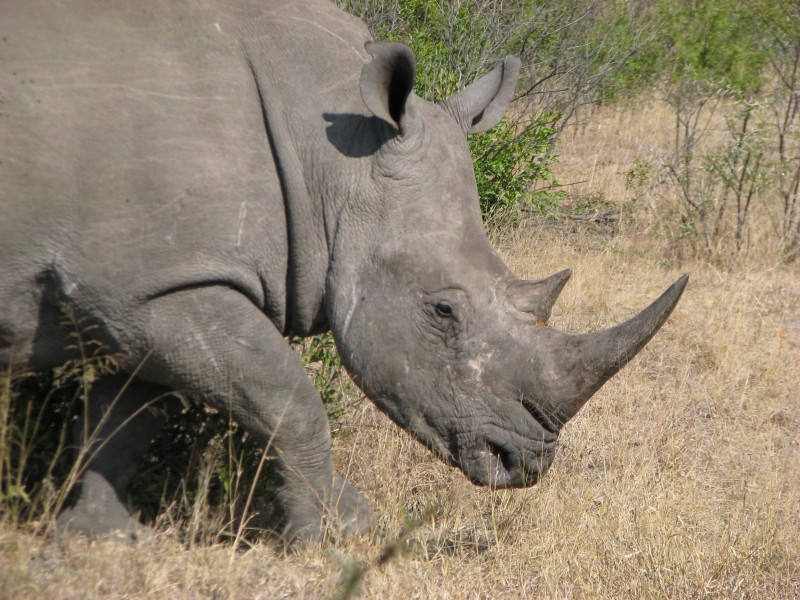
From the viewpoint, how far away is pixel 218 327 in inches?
151

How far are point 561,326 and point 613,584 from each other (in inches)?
140

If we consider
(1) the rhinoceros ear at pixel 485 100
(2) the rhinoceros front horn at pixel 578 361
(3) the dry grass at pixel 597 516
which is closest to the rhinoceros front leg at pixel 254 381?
(3) the dry grass at pixel 597 516

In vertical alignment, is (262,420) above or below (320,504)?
above

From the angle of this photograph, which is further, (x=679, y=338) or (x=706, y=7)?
(x=706, y=7)

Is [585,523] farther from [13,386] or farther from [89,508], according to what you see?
[13,386]

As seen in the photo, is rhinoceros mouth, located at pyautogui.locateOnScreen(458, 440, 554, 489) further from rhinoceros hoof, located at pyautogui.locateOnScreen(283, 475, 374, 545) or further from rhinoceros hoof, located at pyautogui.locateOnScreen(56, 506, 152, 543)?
rhinoceros hoof, located at pyautogui.locateOnScreen(56, 506, 152, 543)

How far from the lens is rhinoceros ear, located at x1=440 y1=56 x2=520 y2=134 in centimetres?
477

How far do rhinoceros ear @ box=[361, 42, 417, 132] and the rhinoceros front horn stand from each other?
104 cm

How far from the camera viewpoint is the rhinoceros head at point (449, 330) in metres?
4.23

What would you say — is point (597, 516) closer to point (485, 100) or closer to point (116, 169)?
point (485, 100)

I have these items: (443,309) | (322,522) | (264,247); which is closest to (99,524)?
(322,522)

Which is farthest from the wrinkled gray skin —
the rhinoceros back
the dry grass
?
the dry grass

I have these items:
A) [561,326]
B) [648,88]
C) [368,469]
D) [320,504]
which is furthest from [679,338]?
[648,88]

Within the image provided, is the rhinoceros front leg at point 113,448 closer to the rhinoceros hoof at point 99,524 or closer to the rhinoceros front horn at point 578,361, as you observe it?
the rhinoceros hoof at point 99,524
